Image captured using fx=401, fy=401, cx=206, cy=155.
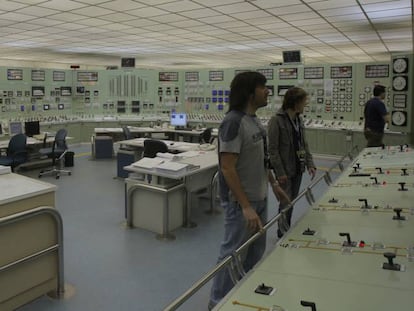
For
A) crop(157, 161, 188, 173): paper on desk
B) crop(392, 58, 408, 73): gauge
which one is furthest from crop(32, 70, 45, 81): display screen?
crop(392, 58, 408, 73): gauge

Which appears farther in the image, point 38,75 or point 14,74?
point 38,75

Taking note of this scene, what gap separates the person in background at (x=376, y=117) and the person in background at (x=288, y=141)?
3.04 m

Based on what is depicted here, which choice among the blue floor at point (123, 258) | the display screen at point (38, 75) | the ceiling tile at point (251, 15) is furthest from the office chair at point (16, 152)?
the ceiling tile at point (251, 15)

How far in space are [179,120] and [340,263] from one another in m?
8.12

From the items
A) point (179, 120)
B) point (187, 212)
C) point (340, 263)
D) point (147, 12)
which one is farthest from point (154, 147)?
point (340, 263)

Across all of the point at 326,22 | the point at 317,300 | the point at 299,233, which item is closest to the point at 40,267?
the point at 299,233

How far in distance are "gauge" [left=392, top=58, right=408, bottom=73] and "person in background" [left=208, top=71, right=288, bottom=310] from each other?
1.68 m

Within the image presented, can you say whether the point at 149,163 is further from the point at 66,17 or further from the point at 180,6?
the point at 66,17

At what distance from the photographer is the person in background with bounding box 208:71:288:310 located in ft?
7.82

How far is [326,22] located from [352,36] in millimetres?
2101

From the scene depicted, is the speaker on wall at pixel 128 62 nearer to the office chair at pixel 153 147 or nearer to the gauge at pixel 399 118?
the office chair at pixel 153 147

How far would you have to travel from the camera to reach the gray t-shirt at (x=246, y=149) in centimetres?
238

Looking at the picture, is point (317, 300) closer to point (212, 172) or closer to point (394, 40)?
point (212, 172)

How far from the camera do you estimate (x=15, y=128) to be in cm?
834
